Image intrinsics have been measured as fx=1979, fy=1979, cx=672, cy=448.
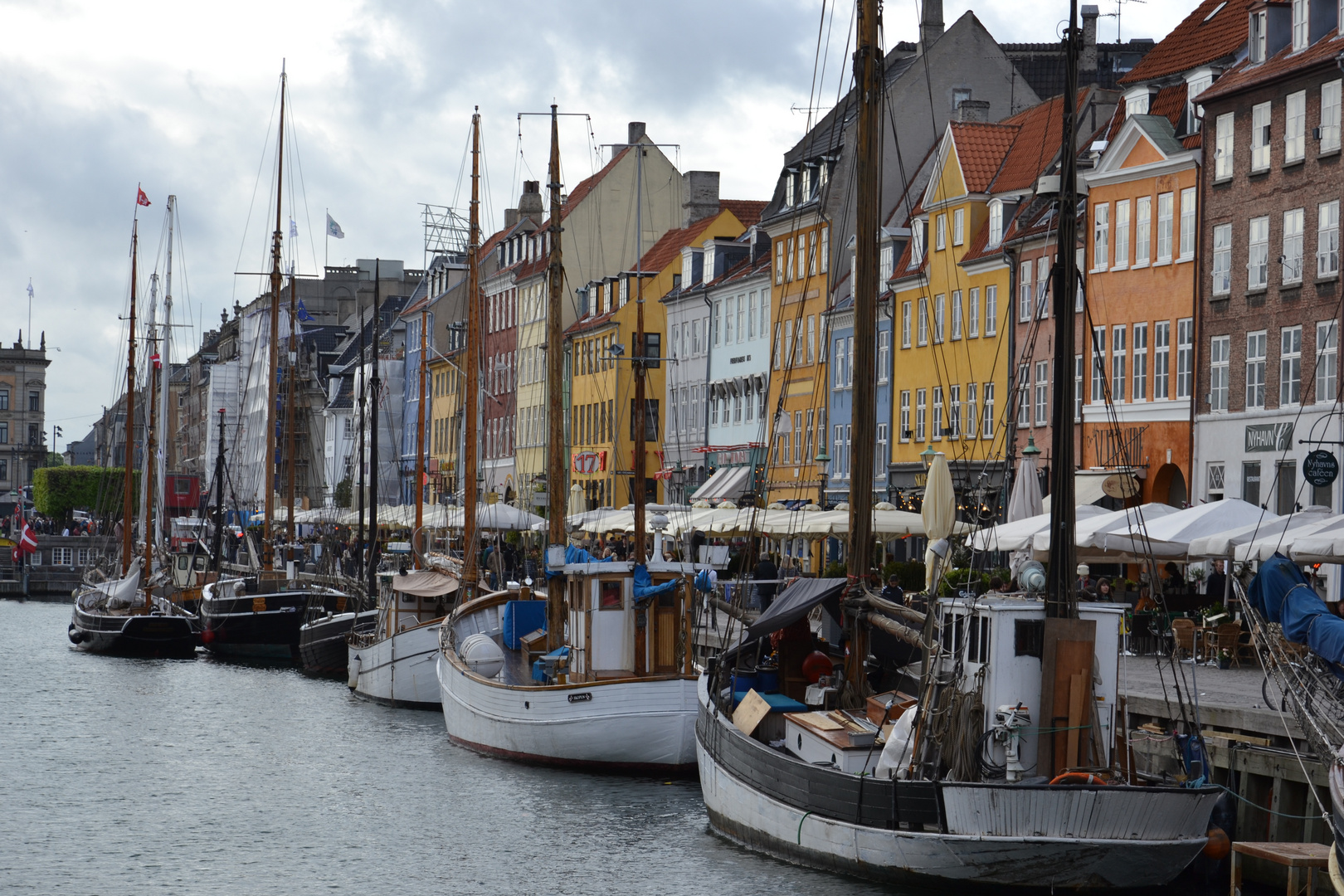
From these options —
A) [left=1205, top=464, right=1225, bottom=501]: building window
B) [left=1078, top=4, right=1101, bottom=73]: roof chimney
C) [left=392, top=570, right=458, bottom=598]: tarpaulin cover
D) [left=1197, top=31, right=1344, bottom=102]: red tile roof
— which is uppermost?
[left=1078, top=4, right=1101, bottom=73]: roof chimney

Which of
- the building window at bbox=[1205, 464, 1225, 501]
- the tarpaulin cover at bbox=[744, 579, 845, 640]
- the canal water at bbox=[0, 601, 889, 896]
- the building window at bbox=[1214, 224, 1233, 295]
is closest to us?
the canal water at bbox=[0, 601, 889, 896]

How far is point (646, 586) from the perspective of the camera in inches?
1239

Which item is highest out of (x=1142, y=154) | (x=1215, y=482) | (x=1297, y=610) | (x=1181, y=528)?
(x=1142, y=154)

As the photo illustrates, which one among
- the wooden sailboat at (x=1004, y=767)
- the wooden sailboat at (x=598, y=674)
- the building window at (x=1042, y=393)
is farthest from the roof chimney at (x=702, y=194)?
the wooden sailboat at (x=1004, y=767)

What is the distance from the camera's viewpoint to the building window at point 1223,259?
4862 centimetres

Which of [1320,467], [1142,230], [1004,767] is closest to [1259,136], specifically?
[1142,230]

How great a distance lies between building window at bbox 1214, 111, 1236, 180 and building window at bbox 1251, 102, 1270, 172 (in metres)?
0.81

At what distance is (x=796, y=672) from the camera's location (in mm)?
25688

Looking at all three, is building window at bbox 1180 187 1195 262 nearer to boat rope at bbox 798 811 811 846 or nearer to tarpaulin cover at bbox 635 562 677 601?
tarpaulin cover at bbox 635 562 677 601

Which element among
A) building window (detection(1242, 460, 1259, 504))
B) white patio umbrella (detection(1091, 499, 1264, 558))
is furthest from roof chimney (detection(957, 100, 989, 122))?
white patio umbrella (detection(1091, 499, 1264, 558))

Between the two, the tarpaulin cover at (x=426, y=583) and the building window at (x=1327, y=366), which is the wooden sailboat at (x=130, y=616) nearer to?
the tarpaulin cover at (x=426, y=583)

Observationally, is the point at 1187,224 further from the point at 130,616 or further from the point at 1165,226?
the point at 130,616

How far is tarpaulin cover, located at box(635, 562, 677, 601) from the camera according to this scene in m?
31.2

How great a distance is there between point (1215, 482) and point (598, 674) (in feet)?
73.9
